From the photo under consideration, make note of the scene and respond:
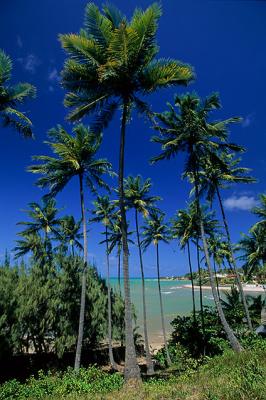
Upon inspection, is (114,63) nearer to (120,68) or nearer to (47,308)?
(120,68)

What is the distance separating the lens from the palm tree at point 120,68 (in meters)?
12.1

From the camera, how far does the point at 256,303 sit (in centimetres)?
3181

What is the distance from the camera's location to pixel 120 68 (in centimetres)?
1244

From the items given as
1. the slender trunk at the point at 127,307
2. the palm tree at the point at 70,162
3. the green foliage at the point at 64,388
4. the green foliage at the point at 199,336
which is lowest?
the green foliage at the point at 199,336

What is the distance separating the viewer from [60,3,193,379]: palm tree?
→ 39.5ft

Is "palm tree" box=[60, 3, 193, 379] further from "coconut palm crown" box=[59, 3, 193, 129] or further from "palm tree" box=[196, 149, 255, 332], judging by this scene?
"palm tree" box=[196, 149, 255, 332]

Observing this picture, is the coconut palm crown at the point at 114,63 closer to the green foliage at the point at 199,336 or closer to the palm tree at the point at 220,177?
the palm tree at the point at 220,177

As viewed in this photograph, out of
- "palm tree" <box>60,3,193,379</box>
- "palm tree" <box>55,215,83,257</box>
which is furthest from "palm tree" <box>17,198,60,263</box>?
"palm tree" <box>60,3,193,379</box>

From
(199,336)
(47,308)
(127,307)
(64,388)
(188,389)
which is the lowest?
(199,336)

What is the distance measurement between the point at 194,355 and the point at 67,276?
12.4m

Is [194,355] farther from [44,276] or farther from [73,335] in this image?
[44,276]

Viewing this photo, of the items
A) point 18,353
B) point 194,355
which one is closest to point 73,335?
point 18,353

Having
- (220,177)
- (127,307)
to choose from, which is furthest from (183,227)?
(127,307)

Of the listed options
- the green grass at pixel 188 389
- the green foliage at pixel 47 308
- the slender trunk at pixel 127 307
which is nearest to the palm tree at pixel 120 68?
the slender trunk at pixel 127 307
